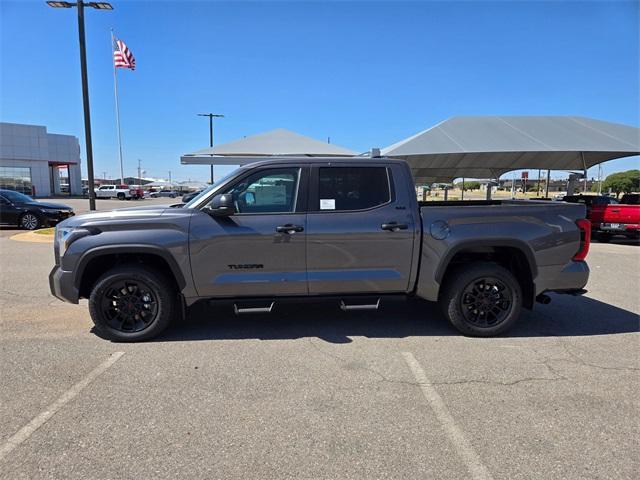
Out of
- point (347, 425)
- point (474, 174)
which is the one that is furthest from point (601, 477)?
point (474, 174)

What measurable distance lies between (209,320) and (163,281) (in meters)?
0.98

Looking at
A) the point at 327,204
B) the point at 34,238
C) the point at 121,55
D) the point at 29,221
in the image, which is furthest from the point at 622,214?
the point at 121,55

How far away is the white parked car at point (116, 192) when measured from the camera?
159 feet

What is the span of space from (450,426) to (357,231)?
2038 mm

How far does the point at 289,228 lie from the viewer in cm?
418

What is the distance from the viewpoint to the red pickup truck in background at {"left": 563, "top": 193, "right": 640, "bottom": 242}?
12.5 meters

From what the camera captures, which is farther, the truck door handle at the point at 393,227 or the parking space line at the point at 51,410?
the truck door handle at the point at 393,227

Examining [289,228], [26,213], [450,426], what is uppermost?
[289,228]

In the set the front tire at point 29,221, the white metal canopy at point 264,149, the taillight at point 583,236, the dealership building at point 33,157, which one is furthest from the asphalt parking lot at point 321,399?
the dealership building at point 33,157

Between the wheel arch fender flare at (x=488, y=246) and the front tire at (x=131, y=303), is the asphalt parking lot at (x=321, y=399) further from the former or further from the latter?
the wheel arch fender flare at (x=488, y=246)

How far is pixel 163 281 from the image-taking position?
4.27 m

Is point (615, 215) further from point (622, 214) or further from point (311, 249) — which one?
point (311, 249)

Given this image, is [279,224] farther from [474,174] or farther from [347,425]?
[474,174]

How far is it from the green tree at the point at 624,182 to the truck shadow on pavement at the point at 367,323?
283 ft
